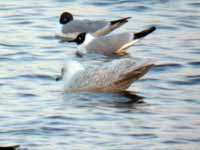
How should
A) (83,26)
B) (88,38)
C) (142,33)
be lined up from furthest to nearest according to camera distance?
(83,26), (88,38), (142,33)

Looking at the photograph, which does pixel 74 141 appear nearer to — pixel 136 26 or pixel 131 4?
pixel 136 26

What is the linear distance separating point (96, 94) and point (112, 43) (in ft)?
11.2

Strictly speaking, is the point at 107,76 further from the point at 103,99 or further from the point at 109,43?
the point at 109,43

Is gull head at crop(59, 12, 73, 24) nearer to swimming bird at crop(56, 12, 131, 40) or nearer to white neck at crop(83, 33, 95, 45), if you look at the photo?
swimming bird at crop(56, 12, 131, 40)

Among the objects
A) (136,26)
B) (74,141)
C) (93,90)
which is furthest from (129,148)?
(136,26)

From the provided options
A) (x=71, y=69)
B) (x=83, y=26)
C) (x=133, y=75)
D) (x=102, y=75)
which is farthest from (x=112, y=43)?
(x=133, y=75)

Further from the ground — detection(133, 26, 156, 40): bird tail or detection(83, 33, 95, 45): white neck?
detection(133, 26, 156, 40): bird tail

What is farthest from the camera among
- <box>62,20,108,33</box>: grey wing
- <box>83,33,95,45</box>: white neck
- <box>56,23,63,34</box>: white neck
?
<box>56,23,63,34</box>: white neck

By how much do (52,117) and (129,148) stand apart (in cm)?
164

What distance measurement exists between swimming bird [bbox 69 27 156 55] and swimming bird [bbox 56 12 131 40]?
1.43 feet

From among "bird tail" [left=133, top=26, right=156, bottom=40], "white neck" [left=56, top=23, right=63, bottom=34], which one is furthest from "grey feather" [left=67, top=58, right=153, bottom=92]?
"white neck" [left=56, top=23, right=63, bottom=34]

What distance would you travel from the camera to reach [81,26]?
1683 centimetres

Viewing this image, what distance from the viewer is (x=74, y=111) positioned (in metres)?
10.9

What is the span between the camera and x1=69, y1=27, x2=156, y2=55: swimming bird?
1505cm
